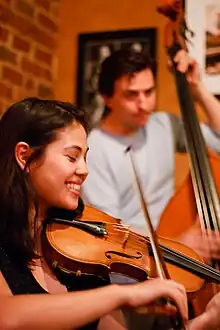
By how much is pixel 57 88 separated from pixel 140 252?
1.42 meters

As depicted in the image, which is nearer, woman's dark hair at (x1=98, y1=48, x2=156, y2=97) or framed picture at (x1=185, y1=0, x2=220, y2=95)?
woman's dark hair at (x1=98, y1=48, x2=156, y2=97)

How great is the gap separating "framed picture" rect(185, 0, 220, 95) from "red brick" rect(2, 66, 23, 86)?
2.26ft

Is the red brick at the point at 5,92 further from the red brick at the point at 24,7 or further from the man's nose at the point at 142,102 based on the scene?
the man's nose at the point at 142,102

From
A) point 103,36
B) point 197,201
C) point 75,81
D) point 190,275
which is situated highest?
point 103,36

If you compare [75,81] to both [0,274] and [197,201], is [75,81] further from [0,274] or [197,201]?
[0,274]

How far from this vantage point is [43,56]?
7.84ft

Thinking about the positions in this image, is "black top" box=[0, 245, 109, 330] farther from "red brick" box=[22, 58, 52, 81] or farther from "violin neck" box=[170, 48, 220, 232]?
"red brick" box=[22, 58, 52, 81]

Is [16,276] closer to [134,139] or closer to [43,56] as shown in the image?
[134,139]

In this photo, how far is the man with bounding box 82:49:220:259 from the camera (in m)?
1.81

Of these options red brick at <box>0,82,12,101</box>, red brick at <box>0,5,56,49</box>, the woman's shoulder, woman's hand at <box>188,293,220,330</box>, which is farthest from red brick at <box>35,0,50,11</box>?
woman's hand at <box>188,293,220,330</box>

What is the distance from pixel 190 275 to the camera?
1.16 meters

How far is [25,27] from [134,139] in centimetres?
71

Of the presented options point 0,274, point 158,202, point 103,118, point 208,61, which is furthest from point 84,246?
point 208,61

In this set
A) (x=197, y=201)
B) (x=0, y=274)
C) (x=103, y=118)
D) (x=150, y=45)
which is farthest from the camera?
(x=150, y=45)
